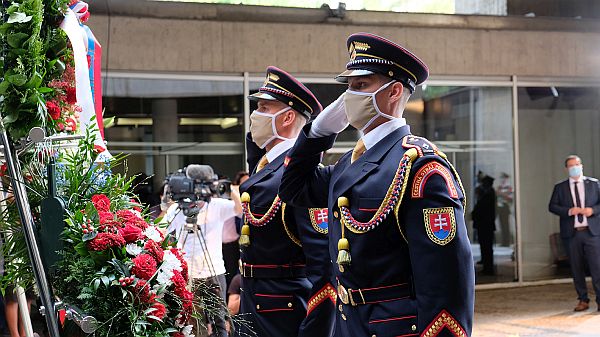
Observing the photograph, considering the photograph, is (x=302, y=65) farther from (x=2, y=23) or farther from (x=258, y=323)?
(x=2, y=23)

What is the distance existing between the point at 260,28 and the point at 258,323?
7456 millimetres

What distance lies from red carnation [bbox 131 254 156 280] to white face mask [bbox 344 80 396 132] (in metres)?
1.16

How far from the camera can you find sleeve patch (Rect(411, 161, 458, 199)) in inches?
111

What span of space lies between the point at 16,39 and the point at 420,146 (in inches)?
54.3

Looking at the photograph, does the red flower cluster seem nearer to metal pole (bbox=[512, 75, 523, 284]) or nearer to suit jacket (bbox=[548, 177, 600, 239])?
suit jacket (bbox=[548, 177, 600, 239])

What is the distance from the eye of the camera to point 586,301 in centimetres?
1035

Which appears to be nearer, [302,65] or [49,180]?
[49,180]

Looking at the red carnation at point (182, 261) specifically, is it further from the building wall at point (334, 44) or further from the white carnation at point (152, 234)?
the building wall at point (334, 44)

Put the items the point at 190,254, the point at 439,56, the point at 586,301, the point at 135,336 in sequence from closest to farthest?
1. the point at 135,336
2. the point at 190,254
3. the point at 586,301
4. the point at 439,56

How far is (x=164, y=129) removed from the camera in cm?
1111

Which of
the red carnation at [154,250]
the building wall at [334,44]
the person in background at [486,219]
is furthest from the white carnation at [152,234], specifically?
the person in background at [486,219]

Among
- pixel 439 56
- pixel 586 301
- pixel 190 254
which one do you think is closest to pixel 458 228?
pixel 190 254

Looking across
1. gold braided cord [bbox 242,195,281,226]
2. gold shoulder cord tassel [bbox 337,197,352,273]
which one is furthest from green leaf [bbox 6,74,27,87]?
gold braided cord [bbox 242,195,281,226]

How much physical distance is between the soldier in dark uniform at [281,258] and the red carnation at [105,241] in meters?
1.57
